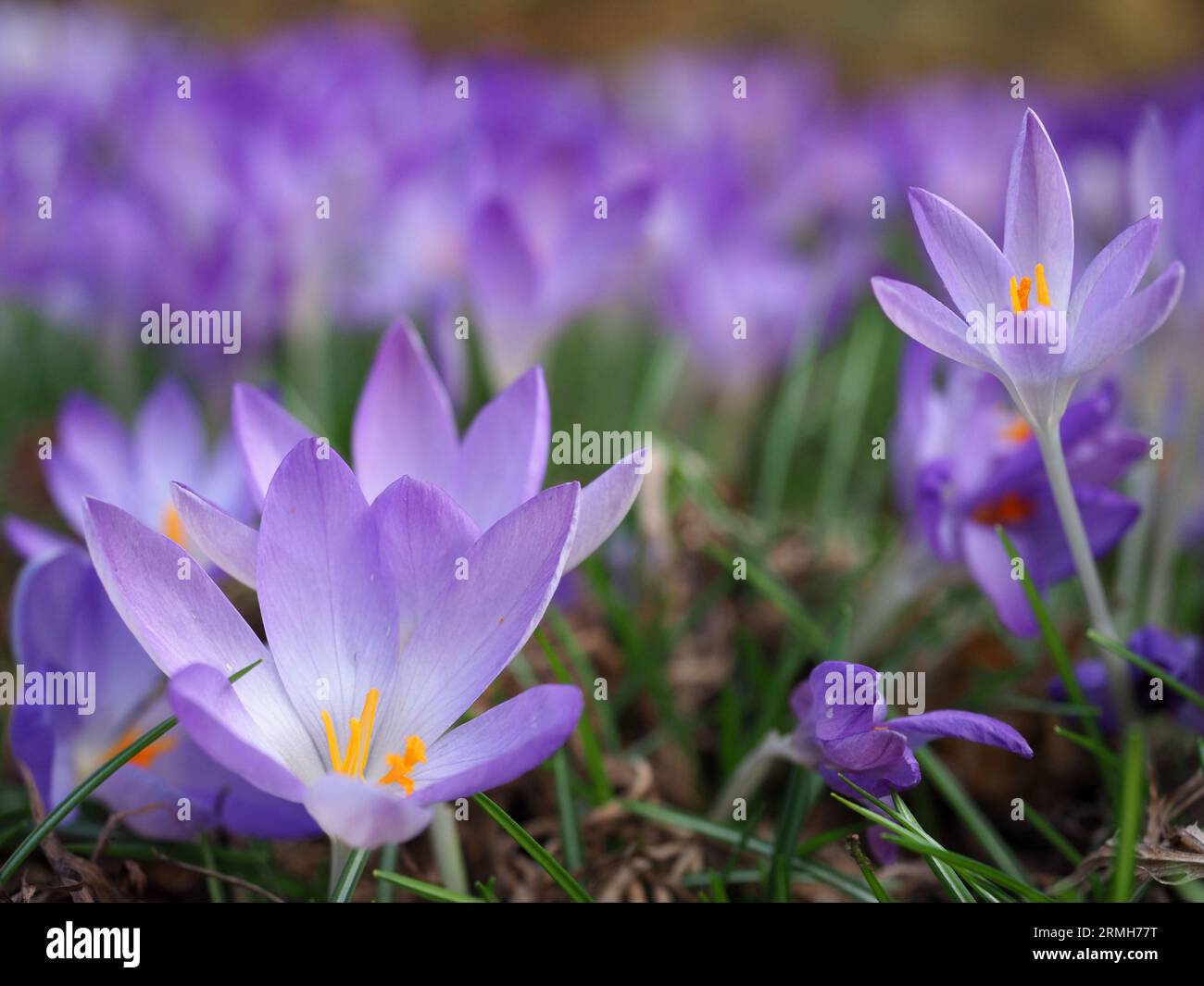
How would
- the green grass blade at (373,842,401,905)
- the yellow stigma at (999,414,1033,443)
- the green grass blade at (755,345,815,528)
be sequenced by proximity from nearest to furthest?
1. the green grass blade at (373,842,401,905)
2. the yellow stigma at (999,414,1033,443)
3. the green grass blade at (755,345,815,528)

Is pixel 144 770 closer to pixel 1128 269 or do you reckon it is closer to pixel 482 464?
pixel 482 464

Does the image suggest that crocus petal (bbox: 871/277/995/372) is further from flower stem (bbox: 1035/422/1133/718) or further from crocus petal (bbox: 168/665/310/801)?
crocus petal (bbox: 168/665/310/801)

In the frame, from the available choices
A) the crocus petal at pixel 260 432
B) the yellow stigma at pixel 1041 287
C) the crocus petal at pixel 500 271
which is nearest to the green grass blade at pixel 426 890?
the crocus petal at pixel 260 432

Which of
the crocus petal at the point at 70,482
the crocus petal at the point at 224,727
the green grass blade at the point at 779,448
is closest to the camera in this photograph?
the crocus petal at the point at 224,727

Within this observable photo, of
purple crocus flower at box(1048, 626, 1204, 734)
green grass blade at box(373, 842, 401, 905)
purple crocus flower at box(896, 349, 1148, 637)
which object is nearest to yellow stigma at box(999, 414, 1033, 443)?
purple crocus flower at box(896, 349, 1148, 637)

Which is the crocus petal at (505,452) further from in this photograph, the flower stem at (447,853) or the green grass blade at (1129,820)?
the green grass blade at (1129,820)

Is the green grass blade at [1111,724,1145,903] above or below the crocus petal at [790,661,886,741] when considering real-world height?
below

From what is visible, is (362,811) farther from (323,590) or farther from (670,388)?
(670,388)
